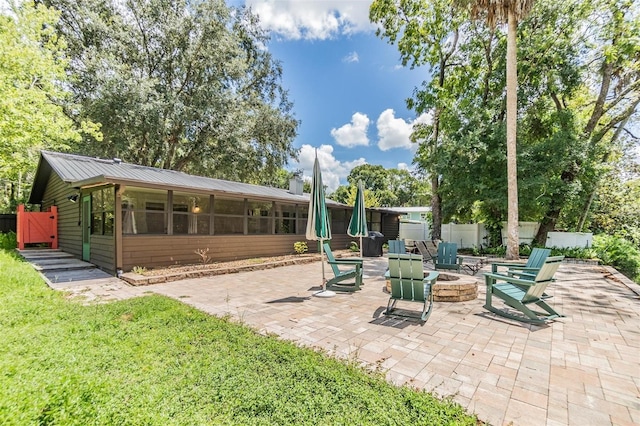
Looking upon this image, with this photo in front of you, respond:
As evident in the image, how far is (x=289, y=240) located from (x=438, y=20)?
13.3 m

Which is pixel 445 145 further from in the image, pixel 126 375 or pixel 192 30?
pixel 192 30

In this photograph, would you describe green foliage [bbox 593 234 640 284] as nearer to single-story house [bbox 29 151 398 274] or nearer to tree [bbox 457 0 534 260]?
tree [bbox 457 0 534 260]

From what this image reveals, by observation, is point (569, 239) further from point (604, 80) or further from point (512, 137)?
point (604, 80)

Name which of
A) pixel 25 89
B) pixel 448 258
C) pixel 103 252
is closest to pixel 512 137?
pixel 448 258

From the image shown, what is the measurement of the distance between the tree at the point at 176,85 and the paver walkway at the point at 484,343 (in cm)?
1140

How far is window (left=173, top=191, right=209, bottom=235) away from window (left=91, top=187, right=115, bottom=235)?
164 centimetres

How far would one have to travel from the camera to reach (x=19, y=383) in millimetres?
2123

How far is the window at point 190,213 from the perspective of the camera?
9273 mm

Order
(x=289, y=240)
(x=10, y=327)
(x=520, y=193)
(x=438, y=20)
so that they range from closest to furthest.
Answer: (x=10, y=327) → (x=520, y=193) → (x=289, y=240) → (x=438, y=20)

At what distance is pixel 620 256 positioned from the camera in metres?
10.6

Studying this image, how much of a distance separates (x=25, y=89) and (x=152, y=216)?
7.43 m

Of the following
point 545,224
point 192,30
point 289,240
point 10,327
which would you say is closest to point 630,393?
point 10,327

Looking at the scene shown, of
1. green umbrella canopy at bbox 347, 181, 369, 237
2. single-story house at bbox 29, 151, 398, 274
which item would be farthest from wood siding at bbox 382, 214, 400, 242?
green umbrella canopy at bbox 347, 181, 369, 237

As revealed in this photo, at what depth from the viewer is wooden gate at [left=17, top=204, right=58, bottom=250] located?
11.4 metres
